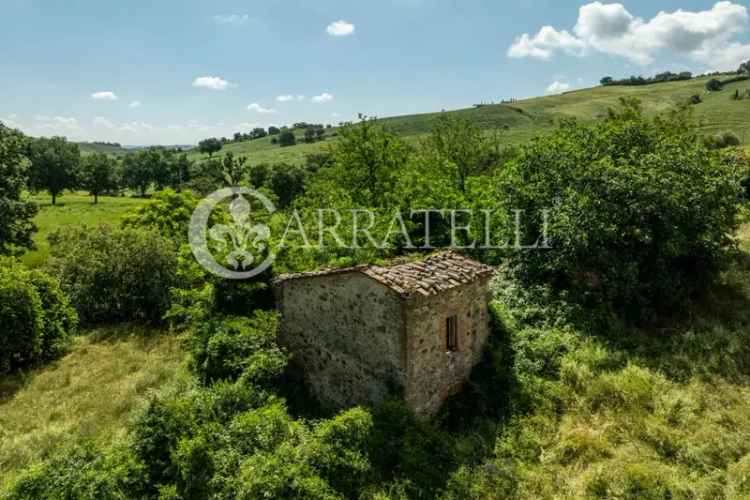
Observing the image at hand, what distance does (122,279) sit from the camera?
21.4 meters

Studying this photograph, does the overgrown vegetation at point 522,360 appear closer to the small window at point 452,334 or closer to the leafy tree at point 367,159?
the small window at point 452,334

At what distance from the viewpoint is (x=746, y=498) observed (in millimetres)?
7719

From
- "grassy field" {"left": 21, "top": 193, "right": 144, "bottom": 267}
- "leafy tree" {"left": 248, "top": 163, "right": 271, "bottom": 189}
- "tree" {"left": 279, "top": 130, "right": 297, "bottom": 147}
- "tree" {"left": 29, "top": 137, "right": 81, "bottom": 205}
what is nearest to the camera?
"grassy field" {"left": 21, "top": 193, "right": 144, "bottom": 267}

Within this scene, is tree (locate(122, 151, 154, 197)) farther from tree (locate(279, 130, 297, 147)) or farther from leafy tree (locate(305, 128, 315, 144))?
leafy tree (locate(305, 128, 315, 144))

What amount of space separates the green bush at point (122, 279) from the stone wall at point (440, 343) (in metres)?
15.8

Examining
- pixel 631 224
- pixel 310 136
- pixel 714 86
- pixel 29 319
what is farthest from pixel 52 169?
pixel 714 86

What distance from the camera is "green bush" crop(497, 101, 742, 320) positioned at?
13969 millimetres

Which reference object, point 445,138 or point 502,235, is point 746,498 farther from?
point 445,138

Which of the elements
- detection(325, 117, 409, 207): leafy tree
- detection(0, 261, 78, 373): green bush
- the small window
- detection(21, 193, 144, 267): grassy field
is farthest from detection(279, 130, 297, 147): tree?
the small window

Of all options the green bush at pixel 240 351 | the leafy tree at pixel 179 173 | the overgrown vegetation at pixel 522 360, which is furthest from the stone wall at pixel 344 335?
the leafy tree at pixel 179 173

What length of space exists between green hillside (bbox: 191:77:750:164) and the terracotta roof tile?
2340 inches

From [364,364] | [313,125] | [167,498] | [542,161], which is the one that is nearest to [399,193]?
[542,161]

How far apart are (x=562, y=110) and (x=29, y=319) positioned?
9713cm

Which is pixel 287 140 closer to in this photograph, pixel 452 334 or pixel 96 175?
pixel 96 175
